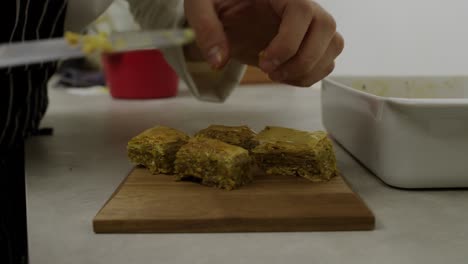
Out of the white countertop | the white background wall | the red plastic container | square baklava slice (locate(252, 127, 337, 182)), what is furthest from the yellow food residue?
the red plastic container

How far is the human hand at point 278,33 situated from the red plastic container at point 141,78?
16.2 inches

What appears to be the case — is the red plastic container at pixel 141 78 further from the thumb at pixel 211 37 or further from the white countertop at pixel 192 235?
the thumb at pixel 211 37

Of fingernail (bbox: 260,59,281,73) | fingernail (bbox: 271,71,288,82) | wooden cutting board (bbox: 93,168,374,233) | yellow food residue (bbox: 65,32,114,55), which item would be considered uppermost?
yellow food residue (bbox: 65,32,114,55)

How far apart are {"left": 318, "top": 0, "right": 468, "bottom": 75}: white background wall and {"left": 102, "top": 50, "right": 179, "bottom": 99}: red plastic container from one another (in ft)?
1.41

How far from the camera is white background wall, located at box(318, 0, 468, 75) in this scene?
0.88 meters

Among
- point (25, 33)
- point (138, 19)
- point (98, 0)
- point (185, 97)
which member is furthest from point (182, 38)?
point (185, 97)

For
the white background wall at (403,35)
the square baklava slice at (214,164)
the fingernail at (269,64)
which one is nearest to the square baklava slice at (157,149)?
the square baklava slice at (214,164)

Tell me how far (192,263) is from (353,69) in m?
0.82

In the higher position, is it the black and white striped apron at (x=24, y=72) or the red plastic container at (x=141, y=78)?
the black and white striped apron at (x=24, y=72)

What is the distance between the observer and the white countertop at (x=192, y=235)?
42 centimetres

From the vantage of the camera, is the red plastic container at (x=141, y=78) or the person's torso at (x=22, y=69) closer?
the person's torso at (x=22, y=69)

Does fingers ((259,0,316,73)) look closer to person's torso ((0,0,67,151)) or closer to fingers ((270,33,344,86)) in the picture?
fingers ((270,33,344,86))

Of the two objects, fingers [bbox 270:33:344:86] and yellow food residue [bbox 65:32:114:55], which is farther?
fingers [bbox 270:33:344:86]

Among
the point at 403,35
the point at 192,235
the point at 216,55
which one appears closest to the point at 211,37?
the point at 216,55
